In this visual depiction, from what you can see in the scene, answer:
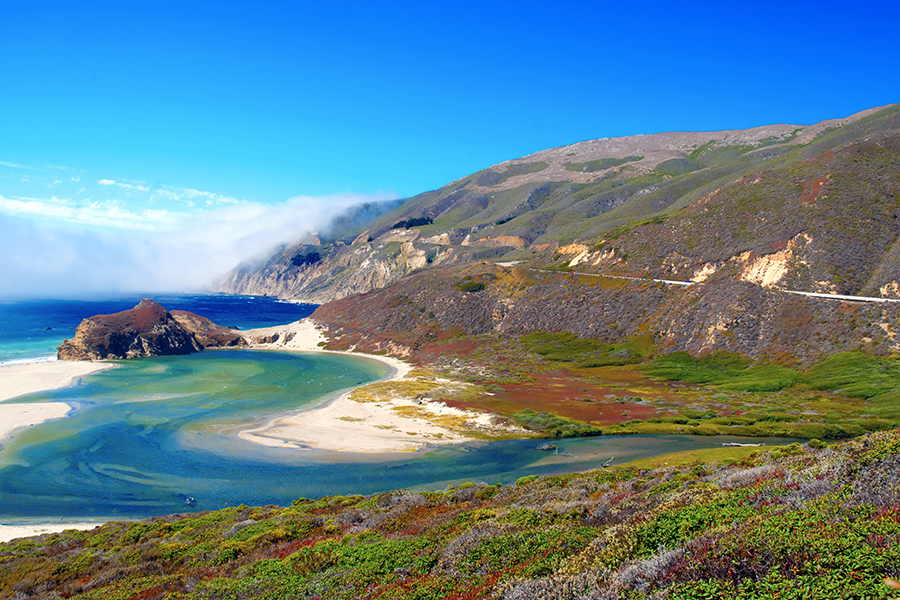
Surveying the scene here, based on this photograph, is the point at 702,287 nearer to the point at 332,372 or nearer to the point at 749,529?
the point at 332,372

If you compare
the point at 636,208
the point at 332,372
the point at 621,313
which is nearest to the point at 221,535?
the point at 332,372

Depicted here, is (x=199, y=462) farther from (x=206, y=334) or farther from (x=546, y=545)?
(x=206, y=334)

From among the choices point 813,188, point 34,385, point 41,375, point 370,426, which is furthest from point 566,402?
point 41,375

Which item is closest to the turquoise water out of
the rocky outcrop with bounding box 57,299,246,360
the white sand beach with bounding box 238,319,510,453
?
the rocky outcrop with bounding box 57,299,246,360

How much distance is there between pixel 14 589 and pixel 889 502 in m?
27.2

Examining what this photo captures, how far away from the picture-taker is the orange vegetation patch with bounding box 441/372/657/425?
52.2 metres

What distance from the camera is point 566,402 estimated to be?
57719 millimetres

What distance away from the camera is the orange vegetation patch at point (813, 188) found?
3423 inches

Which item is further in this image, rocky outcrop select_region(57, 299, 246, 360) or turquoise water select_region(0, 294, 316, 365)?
turquoise water select_region(0, 294, 316, 365)

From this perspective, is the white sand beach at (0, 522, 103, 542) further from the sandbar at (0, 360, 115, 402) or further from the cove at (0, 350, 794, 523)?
the sandbar at (0, 360, 115, 402)

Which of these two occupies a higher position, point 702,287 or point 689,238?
point 689,238

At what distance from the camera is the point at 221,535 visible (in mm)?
22344

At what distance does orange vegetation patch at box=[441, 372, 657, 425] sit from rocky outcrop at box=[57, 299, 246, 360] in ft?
261

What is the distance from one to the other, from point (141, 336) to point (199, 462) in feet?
259
